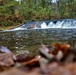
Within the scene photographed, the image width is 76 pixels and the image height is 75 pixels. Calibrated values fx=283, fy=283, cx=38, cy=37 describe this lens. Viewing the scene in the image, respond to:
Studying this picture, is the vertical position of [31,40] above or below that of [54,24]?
above

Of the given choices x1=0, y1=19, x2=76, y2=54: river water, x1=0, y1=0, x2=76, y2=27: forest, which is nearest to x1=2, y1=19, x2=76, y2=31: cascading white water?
x1=0, y1=0, x2=76, y2=27: forest

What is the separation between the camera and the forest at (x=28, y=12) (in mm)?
39312

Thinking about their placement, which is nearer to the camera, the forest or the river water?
the river water

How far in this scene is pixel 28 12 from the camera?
41656mm

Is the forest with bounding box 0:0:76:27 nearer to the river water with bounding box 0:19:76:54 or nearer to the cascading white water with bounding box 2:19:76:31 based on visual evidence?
the cascading white water with bounding box 2:19:76:31

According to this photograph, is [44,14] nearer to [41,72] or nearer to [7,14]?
[7,14]

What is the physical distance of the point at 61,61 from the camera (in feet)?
1.83

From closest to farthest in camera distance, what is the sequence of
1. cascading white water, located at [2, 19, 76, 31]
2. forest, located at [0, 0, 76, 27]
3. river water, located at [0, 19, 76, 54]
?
1. river water, located at [0, 19, 76, 54]
2. cascading white water, located at [2, 19, 76, 31]
3. forest, located at [0, 0, 76, 27]

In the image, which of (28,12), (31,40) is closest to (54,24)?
(28,12)

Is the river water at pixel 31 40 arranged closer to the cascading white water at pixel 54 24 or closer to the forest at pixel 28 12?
the cascading white water at pixel 54 24

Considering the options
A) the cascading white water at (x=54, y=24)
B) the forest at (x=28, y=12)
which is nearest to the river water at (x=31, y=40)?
the cascading white water at (x=54, y=24)

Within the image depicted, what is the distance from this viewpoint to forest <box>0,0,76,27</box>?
39.3 m

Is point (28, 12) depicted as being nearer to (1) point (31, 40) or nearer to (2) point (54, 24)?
(2) point (54, 24)

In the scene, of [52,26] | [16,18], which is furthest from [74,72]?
[16,18]
